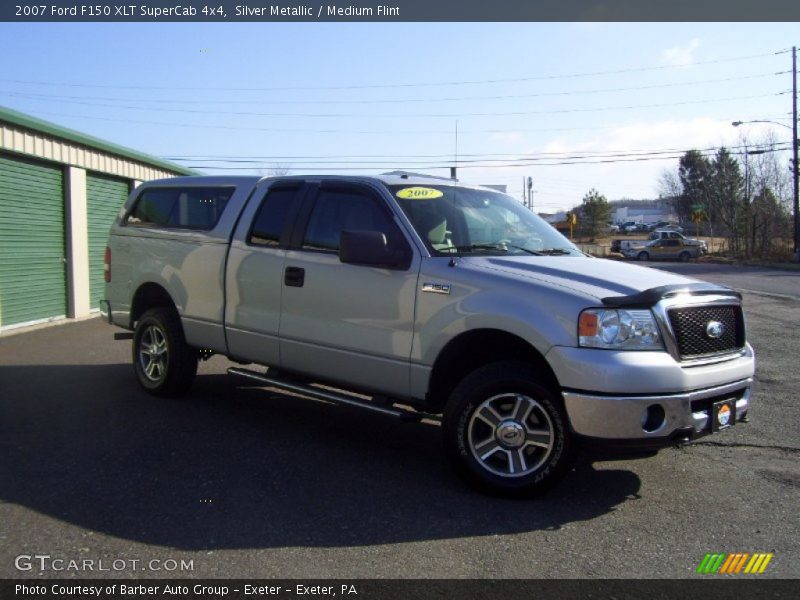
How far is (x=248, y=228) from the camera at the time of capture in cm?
624

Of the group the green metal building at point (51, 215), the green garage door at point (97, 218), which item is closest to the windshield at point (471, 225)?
the green metal building at point (51, 215)

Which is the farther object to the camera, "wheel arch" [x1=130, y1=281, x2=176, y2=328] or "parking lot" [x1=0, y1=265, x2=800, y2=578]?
"wheel arch" [x1=130, y1=281, x2=176, y2=328]

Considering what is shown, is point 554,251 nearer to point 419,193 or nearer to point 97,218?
point 419,193

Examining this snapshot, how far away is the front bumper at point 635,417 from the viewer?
161 inches

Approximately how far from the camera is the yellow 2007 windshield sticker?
5.43 metres

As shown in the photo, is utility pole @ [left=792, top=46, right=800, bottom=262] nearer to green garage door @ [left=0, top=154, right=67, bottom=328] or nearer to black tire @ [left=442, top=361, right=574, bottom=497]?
green garage door @ [left=0, top=154, right=67, bottom=328]

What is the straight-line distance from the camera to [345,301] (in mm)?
5328

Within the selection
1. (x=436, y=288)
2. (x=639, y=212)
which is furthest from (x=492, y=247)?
(x=639, y=212)

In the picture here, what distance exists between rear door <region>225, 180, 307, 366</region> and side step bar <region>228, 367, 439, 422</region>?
132 millimetres

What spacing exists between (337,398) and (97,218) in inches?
450

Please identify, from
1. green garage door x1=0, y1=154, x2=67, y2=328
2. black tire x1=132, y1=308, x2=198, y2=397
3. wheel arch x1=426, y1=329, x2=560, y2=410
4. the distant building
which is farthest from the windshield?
the distant building

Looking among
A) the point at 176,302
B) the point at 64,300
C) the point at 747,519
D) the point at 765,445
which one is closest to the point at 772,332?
the point at 765,445
